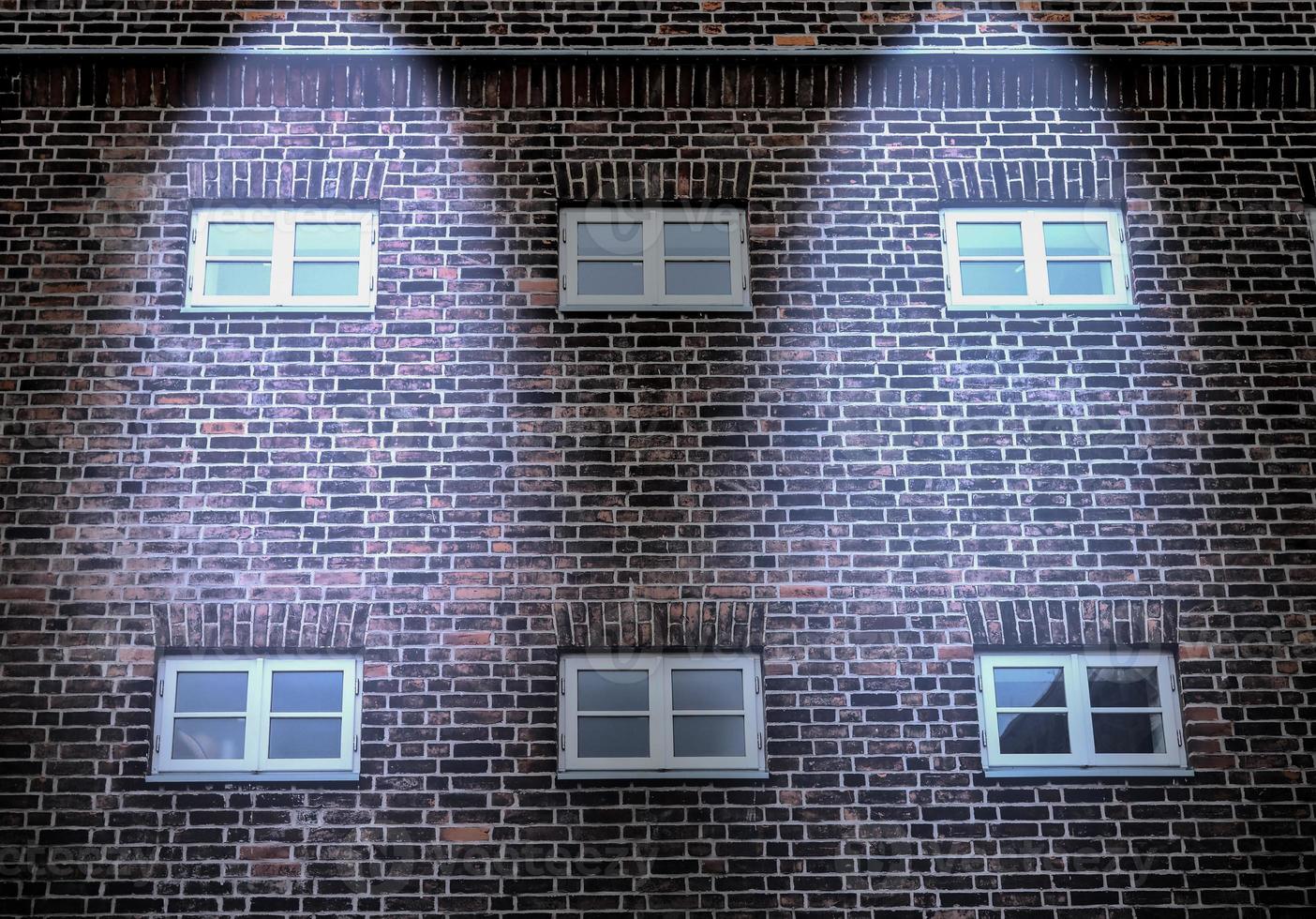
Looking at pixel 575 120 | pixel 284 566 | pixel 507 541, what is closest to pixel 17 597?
pixel 284 566

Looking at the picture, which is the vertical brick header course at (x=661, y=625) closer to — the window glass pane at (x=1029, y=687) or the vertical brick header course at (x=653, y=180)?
the window glass pane at (x=1029, y=687)

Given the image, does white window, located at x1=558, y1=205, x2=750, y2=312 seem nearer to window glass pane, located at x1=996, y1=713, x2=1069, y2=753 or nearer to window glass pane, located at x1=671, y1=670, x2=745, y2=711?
window glass pane, located at x1=671, y1=670, x2=745, y2=711

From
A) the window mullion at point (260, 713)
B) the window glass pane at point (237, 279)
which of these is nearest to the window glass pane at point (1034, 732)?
the window mullion at point (260, 713)

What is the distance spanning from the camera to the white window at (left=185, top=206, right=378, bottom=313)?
25.1 ft

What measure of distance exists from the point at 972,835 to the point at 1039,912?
18.7 inches

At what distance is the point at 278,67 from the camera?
26.0 feet

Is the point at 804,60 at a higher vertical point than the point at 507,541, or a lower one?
higher

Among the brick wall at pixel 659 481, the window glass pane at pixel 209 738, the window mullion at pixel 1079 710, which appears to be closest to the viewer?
the brick wall at pixel 659 481

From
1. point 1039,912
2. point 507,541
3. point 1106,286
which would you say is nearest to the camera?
point 1039,912

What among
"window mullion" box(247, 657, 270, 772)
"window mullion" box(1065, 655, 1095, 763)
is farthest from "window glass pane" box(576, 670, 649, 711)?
"window mullion" box(1065, 655, 1095, 763)

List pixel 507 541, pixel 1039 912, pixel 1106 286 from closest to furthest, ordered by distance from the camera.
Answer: pixel 1039 912 < pixel 507 541 < pixel 1106 286

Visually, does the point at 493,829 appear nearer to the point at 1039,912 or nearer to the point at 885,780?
the point at 885,780

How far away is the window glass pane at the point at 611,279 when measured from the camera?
7738mm

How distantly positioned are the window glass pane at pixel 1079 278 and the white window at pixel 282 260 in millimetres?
3834
